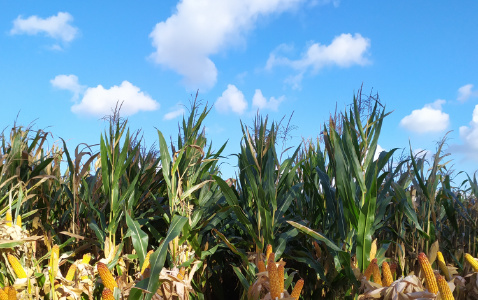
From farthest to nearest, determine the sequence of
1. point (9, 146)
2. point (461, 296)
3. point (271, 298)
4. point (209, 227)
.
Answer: point (9, 146) < point (209, 227) < point (461, 296) < point (271, 298)

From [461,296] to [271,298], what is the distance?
1714mm

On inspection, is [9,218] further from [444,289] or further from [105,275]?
[444,289]

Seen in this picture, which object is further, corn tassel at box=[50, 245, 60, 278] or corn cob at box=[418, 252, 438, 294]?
corn tassel at box=[50, 245, 60, 278]

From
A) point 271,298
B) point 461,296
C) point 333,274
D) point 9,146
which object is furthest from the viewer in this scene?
point 9,146

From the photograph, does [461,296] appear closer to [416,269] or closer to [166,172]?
[416,269]

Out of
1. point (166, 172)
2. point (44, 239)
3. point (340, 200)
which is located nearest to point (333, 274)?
point (340, 200)

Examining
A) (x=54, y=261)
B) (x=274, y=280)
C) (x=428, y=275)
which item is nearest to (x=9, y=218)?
(x=54, y=261)

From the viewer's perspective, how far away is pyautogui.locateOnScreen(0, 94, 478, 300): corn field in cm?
311

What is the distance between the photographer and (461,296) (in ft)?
10.8

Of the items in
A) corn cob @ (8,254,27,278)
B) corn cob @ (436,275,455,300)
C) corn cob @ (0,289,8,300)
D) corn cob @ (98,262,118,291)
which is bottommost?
corn cob @ (0,289,8,300)

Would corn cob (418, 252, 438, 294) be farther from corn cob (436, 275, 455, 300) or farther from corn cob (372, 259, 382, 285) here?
corn cob (372, 259, 382, 285)

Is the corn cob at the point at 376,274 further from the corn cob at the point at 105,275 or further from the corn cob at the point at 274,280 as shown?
the corn cob at the point at 105,275

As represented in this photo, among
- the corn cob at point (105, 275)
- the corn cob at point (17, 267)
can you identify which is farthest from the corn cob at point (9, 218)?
the corn cob at point (105, 275)

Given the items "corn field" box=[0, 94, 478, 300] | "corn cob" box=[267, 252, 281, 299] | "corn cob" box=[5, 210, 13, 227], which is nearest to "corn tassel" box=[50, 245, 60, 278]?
"corn field" box=[0, 94, 478, 300]
